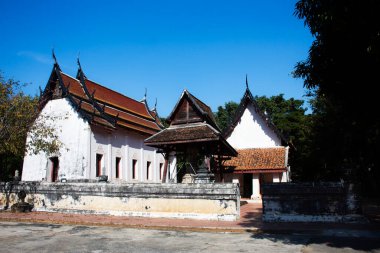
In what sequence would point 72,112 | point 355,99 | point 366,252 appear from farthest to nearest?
point 72,112, point 355,99, point 366,252

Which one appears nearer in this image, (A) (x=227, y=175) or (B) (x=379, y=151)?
(B) (x=379, y=151)

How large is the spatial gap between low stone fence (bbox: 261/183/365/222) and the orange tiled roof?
8506 millimetres

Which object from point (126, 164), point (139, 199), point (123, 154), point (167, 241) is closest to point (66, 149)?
point (123, 154)

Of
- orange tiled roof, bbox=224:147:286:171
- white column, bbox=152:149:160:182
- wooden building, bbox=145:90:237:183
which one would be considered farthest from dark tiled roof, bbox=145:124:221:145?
white column, bbox=152:149:160:182

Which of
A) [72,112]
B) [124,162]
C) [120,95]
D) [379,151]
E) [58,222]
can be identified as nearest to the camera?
[58,222]

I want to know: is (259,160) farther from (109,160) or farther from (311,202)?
(109,160)

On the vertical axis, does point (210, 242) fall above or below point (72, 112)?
below

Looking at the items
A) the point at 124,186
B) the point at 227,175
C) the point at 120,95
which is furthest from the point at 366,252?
the point at 120,95

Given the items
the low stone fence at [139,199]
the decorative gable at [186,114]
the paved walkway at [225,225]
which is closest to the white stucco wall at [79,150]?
the low stone fence at [139,199]

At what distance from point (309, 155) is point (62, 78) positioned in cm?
1892

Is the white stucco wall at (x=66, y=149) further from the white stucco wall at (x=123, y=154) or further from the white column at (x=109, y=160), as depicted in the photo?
the white column at (x=109, y=160)

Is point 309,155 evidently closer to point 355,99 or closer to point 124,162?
point 124,162

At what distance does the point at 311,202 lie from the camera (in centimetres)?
1209

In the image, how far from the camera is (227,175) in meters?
23.5
